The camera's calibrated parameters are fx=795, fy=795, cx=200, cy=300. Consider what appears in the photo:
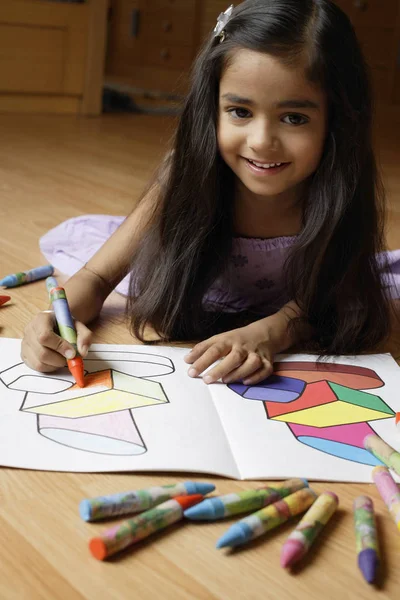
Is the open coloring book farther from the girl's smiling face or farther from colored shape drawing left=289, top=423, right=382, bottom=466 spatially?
the girl's smiling face

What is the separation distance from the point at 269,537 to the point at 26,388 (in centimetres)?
36

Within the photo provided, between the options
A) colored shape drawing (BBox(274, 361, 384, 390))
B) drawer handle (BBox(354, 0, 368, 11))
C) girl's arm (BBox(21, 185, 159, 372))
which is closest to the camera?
colored shape drawing (BBox(274, 361, 384, 390))

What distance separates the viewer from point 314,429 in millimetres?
874

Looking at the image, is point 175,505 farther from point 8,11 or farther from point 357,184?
point 8,11

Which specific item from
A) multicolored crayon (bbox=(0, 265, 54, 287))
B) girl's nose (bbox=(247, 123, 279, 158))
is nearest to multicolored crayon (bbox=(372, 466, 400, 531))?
girl's nose (bbox=(247, 123, 279, 158))

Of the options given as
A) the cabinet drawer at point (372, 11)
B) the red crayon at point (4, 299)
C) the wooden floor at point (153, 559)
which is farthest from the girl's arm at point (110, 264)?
the cabinet drawer at point (372, 11)

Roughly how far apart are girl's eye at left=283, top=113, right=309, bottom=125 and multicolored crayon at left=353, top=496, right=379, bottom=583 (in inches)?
20.8

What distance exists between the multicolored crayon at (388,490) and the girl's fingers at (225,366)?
0.83 feet

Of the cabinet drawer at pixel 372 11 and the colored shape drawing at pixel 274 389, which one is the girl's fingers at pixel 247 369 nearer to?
the colored shape drawing at pixel 274 389

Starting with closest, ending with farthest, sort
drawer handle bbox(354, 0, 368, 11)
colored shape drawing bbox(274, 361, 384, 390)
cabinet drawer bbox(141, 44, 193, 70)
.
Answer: colored shape drawing bbox(274, 361, 384, 390) → drawer handle bbox(354, 0, 368, 11) → cabinet drawer bbox(141, 44, 193, 70)

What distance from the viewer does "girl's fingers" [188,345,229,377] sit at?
0.98m

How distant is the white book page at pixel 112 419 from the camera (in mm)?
772

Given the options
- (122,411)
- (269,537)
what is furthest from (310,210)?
(269,537)

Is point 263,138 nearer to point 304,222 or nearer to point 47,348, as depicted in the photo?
point 304,222
